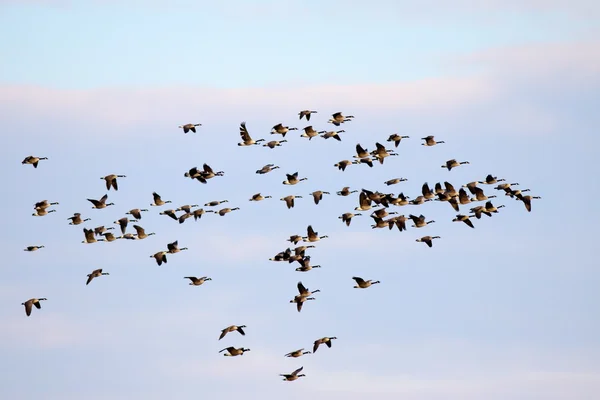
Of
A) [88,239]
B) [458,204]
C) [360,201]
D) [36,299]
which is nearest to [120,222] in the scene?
[88,239]

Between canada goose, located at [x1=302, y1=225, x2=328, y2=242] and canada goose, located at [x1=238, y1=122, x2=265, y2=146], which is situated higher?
canada goose, located at [x1=238, y1=122, x2=265, y2=146]

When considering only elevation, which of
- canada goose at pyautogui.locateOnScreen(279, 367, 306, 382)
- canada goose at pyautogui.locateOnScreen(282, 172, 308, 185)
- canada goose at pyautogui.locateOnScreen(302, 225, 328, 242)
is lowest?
canada goose at pyautogui.locateOnScreen(279, 367, 306, 382)

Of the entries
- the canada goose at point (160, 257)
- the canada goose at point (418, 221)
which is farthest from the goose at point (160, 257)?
the canada goose at point (418, 221)

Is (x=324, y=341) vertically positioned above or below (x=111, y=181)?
below

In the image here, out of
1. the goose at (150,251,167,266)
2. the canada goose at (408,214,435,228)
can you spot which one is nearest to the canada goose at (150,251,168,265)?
the goose at (150,251,167,266)

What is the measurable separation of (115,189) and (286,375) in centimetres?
1433

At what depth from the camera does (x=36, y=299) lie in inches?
2940

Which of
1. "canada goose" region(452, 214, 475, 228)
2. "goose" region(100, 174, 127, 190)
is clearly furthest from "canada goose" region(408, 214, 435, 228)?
"goose" region(100, 174, 127, 190)

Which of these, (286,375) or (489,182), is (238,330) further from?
(489,182)

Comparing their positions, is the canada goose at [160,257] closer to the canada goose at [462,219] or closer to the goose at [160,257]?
the goose at [160,257]

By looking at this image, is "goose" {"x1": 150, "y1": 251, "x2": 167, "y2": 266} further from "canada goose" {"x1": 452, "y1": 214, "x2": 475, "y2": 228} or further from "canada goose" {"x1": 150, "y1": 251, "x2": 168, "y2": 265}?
"canada goose" {"x1": 452, "y1": 214, "x2": 475, "y2": 228}

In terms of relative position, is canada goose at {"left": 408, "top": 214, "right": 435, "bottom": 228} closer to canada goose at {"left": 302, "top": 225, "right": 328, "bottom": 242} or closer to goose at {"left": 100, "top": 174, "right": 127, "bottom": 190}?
canada goose at {"left": 302, "top": 225, "right": 328, "bottom": 242}

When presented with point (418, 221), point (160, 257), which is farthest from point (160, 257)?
point (418, 221)

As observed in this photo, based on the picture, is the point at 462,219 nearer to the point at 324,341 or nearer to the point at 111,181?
the point at 324,341
